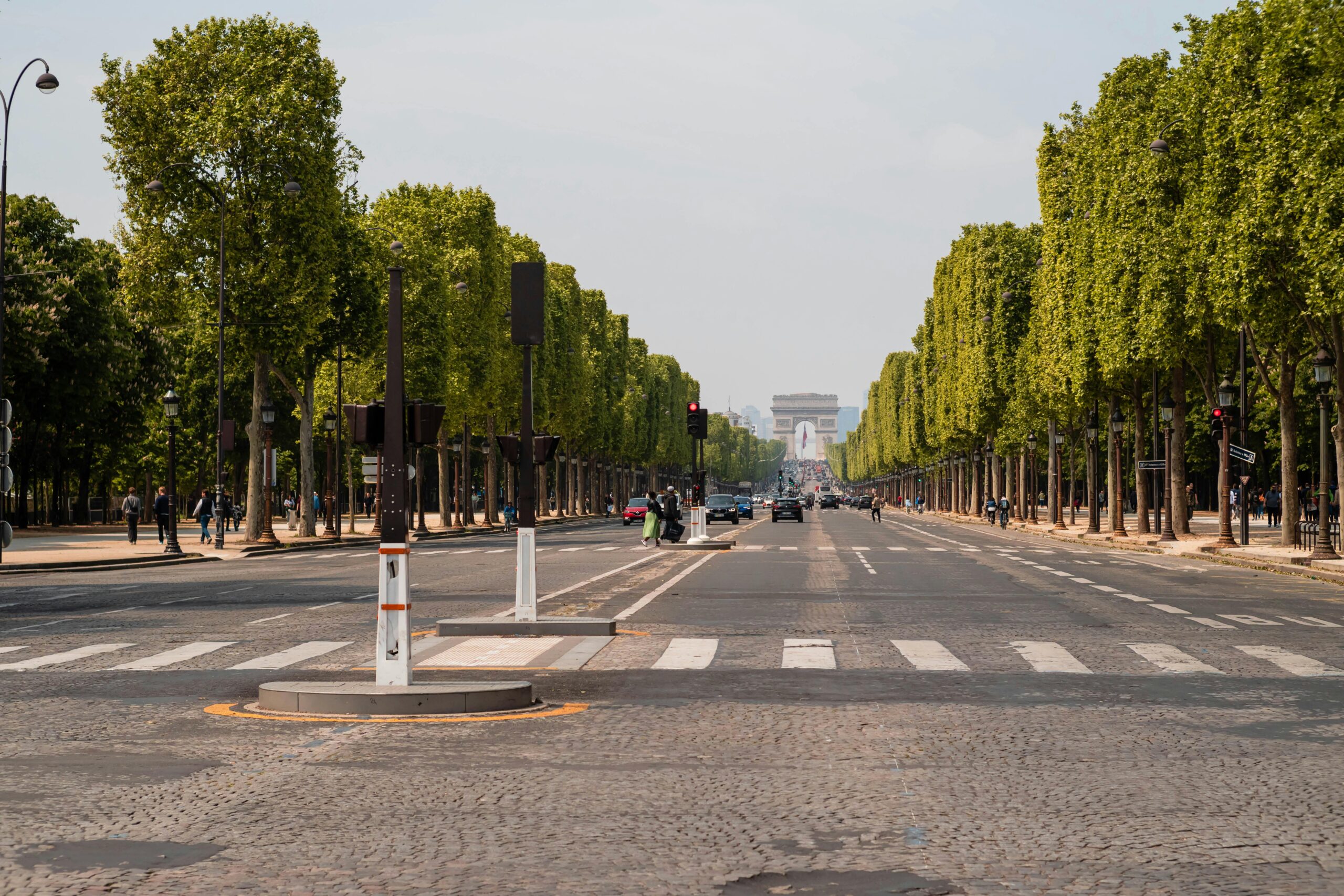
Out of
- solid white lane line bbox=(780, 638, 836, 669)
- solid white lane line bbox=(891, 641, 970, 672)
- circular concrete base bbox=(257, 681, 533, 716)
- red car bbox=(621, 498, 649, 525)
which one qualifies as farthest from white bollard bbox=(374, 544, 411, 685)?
red car bbox=(621, 498, 649, 525)

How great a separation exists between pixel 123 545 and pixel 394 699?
41769 millimetres

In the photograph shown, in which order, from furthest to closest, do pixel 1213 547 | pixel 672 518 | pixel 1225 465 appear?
pixel 672 518
pixel 1225 465
pixel 1213 547

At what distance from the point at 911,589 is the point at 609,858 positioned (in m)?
19.9

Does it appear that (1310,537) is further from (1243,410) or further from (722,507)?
(722,507)

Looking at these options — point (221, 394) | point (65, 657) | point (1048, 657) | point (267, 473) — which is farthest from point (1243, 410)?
point (65, 657)

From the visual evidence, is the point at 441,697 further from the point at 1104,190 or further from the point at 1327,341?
the point at 1104,190

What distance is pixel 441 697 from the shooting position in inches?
455

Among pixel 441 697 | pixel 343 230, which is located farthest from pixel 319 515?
pixel 441 697

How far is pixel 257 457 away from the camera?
49.2m

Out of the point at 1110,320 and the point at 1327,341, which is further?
the point at 1110,320

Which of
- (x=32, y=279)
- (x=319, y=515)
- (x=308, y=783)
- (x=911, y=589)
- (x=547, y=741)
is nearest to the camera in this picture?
(x=308, y=783)

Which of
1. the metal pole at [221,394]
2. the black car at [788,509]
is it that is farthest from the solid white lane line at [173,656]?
the black car at [788,509]

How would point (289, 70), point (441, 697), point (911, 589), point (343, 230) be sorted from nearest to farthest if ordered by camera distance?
point (441, 697) < point (911, 589) < point (289, 70) < point (343, 230)

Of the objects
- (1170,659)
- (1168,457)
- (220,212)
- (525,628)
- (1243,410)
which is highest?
(220,212)
